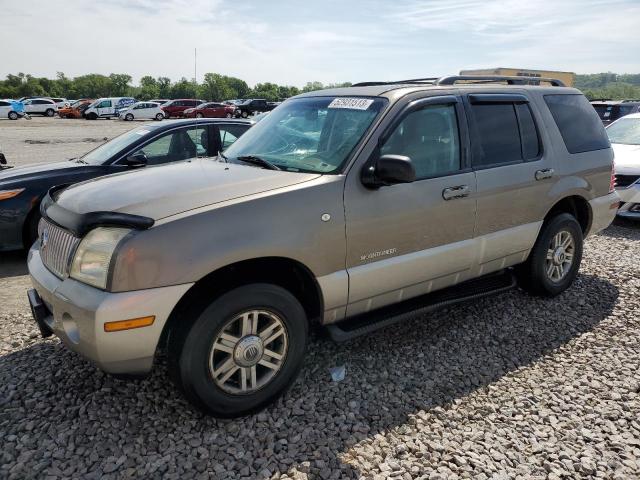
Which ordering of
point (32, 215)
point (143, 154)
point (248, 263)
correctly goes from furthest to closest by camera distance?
point (143, 154), point (32, 215), point (248, 263)

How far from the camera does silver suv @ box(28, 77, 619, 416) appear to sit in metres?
2.64

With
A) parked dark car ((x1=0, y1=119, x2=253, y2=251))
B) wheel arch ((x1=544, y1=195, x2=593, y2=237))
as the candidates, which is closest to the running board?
wheel arch ((x1=544, y1=195, x2=593, y2=237))

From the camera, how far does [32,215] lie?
5.57m

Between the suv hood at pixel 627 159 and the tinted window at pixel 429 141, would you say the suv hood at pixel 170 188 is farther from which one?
the suv hood at pixel 627 159

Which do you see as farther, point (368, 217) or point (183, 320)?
point (368, 217)

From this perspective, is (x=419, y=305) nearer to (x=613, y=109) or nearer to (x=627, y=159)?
(x=627, y=159)

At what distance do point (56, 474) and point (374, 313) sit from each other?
6.88 ft

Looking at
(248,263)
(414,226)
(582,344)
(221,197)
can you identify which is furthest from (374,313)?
(582,344)

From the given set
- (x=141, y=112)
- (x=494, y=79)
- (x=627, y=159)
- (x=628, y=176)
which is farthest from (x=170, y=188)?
(x=141, y=112)

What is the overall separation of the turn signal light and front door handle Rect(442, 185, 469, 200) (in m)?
2.15

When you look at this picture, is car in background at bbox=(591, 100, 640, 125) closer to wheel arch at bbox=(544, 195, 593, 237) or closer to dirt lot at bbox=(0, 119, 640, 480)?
wheel arch at bbox=(544, 195, 593, 237)

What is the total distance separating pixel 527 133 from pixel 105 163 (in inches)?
180

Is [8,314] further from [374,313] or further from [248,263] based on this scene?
[374,313]

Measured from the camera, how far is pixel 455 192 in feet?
12.1
